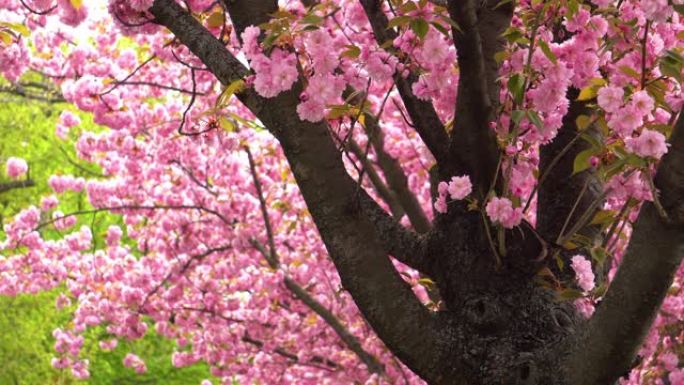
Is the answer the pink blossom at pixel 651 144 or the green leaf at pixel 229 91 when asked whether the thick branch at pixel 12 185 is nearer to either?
the green leaf at pixel 229 91

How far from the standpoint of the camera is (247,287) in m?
9.59

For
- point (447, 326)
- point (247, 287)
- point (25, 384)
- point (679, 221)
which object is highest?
point (25, 384)

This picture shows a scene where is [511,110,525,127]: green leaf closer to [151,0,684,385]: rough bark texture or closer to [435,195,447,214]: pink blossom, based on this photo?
[151,0,684,385]: rough bark texture

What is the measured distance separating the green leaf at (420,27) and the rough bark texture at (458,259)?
0.20 m

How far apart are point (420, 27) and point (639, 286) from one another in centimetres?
99

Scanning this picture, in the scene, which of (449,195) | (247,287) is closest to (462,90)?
(449,195)

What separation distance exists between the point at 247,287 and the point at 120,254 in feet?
7.10

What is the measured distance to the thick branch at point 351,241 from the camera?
118 inches

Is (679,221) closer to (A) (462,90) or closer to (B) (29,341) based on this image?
(A) (462,90)

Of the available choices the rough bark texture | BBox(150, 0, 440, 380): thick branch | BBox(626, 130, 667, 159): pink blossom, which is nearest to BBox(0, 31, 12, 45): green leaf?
the rough bark texture

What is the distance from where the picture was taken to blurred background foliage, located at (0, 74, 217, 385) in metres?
16.5

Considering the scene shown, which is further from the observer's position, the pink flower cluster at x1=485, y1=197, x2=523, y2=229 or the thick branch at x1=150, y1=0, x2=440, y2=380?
the thick branch at x1=150, y1=0, x2=440, y2=380

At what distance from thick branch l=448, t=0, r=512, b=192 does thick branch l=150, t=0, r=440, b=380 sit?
1.39 feet

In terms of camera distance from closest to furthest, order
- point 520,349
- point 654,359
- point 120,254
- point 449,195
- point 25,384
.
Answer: point 520,349, point 449,195, point 654,359, point 120,254, point 25,384
